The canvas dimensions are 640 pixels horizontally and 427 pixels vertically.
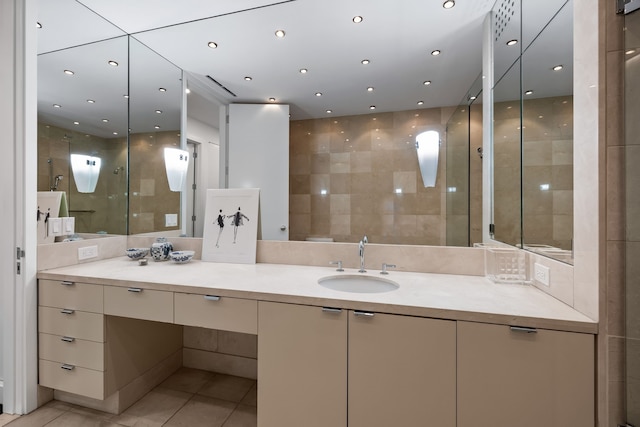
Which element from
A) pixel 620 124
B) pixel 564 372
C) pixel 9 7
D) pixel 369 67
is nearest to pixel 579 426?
pixel 564 372

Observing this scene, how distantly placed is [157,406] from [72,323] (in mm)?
732

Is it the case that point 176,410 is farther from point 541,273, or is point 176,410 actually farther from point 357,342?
point 541,273

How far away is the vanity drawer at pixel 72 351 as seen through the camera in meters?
1.56

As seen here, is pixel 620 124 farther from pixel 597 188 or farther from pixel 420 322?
pixel 420 322

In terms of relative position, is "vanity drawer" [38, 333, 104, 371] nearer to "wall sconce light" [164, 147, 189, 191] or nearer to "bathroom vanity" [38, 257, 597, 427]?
"bathroom vanity" [38, 257, 597, 427]

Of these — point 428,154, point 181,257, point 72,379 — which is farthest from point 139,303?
point 428,154

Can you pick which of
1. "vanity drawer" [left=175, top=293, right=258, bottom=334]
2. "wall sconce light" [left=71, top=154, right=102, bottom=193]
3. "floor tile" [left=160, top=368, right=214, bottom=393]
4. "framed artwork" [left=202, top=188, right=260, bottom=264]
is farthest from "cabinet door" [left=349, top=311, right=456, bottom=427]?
"wall sconce light" [left=71, top=154, right=102, bottom=193]

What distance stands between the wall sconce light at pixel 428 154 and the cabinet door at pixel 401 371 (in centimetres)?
94

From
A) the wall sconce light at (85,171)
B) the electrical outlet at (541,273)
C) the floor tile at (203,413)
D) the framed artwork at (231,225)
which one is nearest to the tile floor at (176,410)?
the floor tile at (203,413)

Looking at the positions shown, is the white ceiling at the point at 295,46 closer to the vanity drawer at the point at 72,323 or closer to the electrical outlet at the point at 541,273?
the electrical outlet at the point at 541,273

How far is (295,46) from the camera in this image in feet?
6.31

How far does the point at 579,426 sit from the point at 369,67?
6.61 ft

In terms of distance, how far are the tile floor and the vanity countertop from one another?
83 centimetres

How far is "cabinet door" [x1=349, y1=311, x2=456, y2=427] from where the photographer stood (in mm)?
1041
